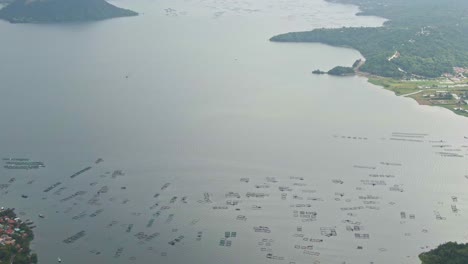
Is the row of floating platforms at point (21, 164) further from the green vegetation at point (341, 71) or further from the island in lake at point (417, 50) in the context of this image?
the green vegetation at point (341, 71)

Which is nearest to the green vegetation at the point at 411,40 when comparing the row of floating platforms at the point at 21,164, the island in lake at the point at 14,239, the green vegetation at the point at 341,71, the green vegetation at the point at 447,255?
the green vegetation at the point at 341,71

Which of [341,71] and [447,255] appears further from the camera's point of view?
[341,71]

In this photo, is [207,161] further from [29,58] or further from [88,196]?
[29,58]

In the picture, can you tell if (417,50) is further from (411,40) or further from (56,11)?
(56,11)

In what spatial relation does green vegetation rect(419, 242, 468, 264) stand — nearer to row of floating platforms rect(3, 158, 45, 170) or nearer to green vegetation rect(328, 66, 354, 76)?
row of floating platforms rect(3, 158, 45, 170)

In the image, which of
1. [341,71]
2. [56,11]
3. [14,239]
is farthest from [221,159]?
[56,11]

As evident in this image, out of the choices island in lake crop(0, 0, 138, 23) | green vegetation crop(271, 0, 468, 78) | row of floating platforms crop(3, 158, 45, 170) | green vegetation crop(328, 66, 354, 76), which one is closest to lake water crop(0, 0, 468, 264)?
row of floating platforms crop(3, 158, 45, 170)
